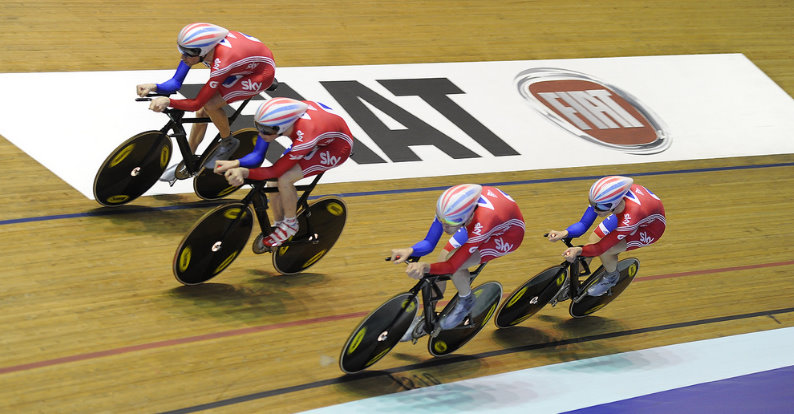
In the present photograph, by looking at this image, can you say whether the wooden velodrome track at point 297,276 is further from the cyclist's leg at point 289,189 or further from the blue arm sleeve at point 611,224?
the blue arm sleeve at point 611,224

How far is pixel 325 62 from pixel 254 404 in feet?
13.0

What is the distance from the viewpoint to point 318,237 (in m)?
4.61

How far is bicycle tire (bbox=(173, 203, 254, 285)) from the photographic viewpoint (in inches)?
162

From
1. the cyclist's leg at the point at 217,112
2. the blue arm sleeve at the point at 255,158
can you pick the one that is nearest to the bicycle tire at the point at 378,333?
the blue arm sleeve at the point at 255,158

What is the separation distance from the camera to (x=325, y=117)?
4164mm

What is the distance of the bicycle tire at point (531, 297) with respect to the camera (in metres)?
4.36

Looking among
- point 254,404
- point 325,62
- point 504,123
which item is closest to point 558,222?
point 504,123

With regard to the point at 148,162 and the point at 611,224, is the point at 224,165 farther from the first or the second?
the point at 611,224

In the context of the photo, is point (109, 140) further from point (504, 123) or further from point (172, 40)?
point (504, 123)

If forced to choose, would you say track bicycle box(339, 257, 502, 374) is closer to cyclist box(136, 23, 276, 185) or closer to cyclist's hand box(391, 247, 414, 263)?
cyclist's hand box(391, 247, 414, 263)

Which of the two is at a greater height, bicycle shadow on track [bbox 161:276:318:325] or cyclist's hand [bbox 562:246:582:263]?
cyclist's hand [bbox 562:246:582:263]

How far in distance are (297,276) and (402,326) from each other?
108 centimetres

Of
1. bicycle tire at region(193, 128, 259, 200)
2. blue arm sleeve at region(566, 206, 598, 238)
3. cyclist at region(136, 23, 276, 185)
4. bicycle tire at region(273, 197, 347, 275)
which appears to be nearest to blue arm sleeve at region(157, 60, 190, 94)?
cyclist at region(136, 23, 276, 185)

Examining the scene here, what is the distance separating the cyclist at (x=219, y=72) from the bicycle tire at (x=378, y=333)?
1.64m
